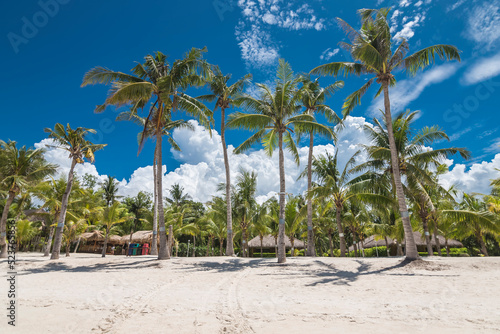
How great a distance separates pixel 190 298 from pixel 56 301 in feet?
9.74

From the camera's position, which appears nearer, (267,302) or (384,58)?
(267,302)

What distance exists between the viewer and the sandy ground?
4.31 metres

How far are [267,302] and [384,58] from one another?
39.3 ft

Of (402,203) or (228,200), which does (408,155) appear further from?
(228,200)

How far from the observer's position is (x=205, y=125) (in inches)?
604

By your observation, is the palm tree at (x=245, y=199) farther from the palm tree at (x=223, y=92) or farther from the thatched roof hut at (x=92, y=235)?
the thatched roof hut at (x=92, y=235)

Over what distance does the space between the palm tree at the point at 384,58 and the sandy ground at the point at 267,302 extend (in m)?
3.88

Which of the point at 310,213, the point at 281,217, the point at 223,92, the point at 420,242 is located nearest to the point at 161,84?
the point at 223,92

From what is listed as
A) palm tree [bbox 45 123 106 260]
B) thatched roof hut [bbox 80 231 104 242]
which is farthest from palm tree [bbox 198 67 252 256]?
thatched roof hut [bbox 80 231 104 242]

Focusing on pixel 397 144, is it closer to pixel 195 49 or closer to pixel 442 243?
pixel 195 49

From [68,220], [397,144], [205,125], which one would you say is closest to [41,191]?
[68,220]

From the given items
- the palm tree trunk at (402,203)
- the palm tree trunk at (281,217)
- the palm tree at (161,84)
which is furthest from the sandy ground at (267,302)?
the palm tree at (161,84)

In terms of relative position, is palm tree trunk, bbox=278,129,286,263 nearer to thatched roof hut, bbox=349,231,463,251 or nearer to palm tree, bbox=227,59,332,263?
palm tree, bbox=227,59,332,263

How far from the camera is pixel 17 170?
61.6 ft
